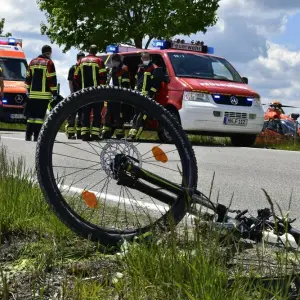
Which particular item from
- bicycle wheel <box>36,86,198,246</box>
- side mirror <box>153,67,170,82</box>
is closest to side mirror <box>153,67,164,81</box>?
side mirror <box>153,67,170,82</box>

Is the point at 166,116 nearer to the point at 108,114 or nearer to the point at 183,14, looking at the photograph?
the point at 108,114

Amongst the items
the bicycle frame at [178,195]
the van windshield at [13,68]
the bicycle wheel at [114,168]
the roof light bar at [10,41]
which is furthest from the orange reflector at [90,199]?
the roof light bar at [10,41]

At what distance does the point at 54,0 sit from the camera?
3731cm

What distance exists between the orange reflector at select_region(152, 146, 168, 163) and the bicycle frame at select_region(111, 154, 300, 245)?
155 millimetres

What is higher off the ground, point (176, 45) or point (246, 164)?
point (176, 45)

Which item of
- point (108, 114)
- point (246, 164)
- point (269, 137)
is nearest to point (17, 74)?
point (269, 137)

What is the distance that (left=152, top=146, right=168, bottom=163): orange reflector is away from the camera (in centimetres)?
406

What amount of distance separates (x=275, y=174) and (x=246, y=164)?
1.45 m

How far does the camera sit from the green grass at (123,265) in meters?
2.71

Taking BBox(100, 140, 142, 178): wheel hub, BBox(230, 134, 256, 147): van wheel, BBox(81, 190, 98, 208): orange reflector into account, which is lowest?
BBox(81, 190, 98, 208): orange reflector

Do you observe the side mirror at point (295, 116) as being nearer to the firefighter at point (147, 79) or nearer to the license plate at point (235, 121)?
the license plate at point (235, 121)

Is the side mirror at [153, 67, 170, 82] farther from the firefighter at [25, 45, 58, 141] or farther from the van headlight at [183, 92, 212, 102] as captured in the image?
the firefighter at [25, 45, 58, 141]

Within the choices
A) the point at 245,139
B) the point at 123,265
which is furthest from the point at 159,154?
the point at 245,139

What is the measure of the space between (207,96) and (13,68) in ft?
33.1
